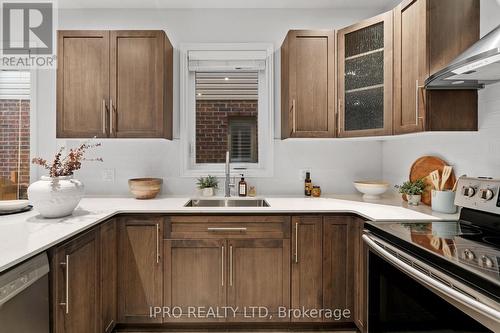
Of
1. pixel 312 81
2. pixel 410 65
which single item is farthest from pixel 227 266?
pixel 410 65

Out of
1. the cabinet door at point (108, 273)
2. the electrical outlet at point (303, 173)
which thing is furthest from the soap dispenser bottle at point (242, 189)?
the cabinet door at point (108, 273)

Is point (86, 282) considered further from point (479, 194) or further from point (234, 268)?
point (479, 194)

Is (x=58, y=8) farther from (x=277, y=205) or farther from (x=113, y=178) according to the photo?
(x=277, y=205)

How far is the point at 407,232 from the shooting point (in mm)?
1475

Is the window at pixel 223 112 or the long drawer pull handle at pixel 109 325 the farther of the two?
the window at pixel 223 112

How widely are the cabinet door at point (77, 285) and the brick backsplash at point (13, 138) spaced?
4.67ft

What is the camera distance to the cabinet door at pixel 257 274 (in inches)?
82.3

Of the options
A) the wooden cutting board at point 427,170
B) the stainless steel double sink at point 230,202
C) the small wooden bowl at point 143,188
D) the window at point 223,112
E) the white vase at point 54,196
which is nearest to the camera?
the white vase at point 54,196

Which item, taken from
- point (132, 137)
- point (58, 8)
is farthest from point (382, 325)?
point (58, 8)

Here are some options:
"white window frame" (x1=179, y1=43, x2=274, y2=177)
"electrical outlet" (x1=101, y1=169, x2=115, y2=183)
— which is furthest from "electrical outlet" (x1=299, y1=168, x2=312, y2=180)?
"electrical outlet" (x1=101, y1=169, x2=115, y2=183)

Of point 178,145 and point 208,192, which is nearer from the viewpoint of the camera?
point 208,192

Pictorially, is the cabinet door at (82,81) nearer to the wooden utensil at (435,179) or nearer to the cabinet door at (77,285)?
the cabinet door at (77,285)

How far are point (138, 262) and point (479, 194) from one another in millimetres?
2079

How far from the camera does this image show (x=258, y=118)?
9.39 feet
